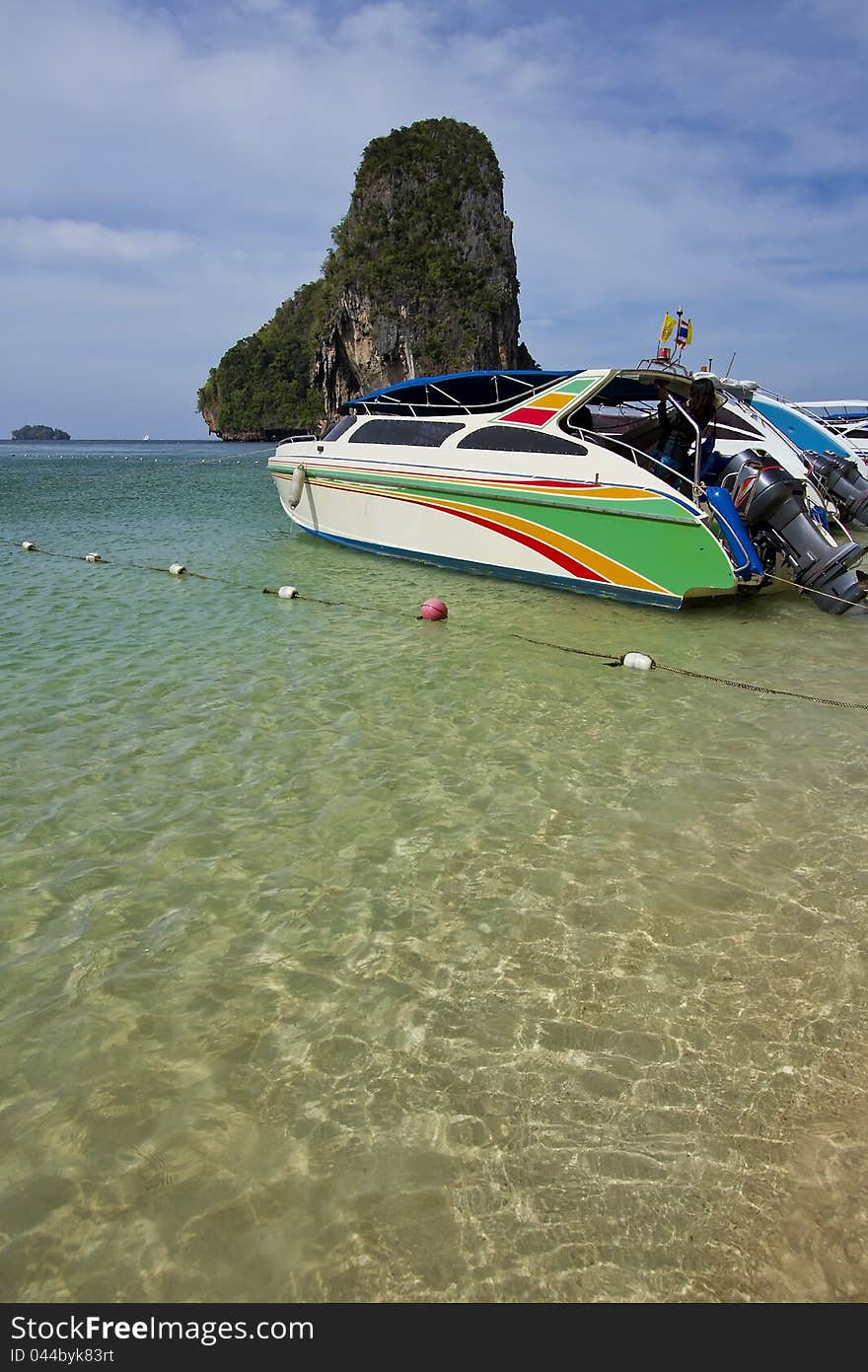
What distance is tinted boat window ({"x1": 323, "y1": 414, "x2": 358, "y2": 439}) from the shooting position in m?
14.3

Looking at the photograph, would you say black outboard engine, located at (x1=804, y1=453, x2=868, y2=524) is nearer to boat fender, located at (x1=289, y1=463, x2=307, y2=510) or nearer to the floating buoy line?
the floating buoy line

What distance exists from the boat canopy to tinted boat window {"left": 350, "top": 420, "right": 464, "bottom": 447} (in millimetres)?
505

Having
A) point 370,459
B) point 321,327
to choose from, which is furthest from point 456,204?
point 370,459

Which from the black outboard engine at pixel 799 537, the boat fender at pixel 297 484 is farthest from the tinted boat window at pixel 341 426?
the black outboard engine at pixel 799 537

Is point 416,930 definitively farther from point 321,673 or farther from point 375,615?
point 375,615

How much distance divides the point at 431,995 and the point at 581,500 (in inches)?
323

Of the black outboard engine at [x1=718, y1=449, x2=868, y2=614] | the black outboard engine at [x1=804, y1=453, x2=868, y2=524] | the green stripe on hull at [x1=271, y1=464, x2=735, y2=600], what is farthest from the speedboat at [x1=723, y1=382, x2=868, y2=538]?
the green stripe on hull at [x1=271, y1=464, x2=735, y2=600]

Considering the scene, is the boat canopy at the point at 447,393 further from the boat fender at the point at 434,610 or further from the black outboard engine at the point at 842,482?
the black outboard engine at the point at 842,482

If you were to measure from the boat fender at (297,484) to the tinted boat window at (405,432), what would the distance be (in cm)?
143

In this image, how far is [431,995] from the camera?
3102mm

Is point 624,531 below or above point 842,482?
below

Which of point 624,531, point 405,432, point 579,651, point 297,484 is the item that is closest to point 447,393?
point 405,432

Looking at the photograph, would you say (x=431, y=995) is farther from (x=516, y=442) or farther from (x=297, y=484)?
(x=297, y=484)

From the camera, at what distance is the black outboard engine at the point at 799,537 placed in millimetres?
9500
